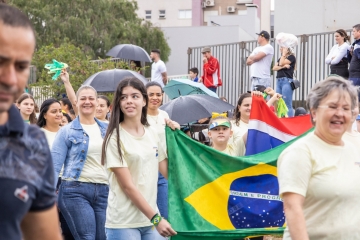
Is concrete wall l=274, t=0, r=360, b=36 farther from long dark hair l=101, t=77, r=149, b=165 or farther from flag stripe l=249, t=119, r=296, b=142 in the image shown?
long dark hair l=101, t=77, r=149, b=165

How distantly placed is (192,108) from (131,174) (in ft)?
18.2

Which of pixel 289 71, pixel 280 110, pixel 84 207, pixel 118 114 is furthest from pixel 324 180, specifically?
pixel 289 71

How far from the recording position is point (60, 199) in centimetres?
792

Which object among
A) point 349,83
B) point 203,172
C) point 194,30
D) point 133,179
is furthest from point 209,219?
point 194,30

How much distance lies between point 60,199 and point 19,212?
5.43 meters

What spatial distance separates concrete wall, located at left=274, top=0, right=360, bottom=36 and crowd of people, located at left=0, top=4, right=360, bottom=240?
12521mm

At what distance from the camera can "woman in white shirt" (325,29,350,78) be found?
47.0 feet

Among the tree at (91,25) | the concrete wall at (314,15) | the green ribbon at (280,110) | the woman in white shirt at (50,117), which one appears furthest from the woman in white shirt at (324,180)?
the tree at (91,25)

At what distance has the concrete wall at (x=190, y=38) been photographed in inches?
1908

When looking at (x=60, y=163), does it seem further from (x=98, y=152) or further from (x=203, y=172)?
(x=203, y=172)

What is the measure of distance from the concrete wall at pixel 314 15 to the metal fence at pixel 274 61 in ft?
8.54

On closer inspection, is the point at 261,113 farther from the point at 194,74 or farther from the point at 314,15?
the point at 314,15

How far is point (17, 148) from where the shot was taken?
2.58 m

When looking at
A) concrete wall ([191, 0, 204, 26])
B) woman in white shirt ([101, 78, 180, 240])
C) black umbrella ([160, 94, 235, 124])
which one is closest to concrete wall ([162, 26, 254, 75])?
concrete wall ([191, 0, 204, 26])
